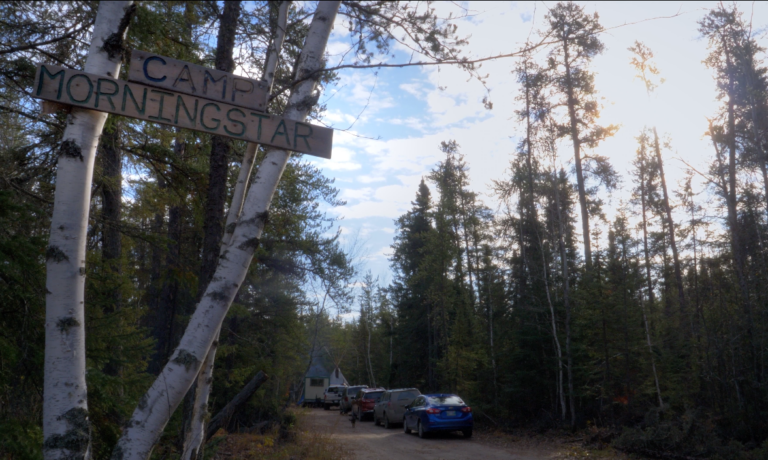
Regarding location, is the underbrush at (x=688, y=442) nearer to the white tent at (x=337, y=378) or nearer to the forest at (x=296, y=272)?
the forest at (x=296, y=272)

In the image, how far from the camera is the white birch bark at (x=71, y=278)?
9.70 feet

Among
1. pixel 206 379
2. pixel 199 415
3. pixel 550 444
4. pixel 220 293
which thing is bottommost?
pixel 550 444

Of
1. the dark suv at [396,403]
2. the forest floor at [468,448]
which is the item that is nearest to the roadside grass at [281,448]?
the forest floor at [468,448]

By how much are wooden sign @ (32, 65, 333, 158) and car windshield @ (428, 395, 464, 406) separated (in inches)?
541

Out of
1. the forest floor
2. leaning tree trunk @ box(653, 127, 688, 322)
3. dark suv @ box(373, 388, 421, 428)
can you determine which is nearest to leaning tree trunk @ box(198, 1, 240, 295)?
the forest floor

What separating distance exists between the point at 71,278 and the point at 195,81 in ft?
4.88

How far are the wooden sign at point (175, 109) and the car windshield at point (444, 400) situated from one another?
13732mm

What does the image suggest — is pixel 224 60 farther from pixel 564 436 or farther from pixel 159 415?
pixel 564 436

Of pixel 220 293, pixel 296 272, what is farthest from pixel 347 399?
pixel 220 293

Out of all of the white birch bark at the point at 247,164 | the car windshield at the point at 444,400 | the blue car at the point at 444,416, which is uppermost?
the white birch bark at the point at 247,164

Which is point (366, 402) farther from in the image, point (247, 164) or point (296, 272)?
point (247, 164)

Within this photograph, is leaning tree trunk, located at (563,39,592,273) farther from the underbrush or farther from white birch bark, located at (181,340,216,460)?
white birch bark, located at (181,340,216,460)

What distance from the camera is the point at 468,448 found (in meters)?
13.4

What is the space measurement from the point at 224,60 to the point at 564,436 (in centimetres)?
1352
